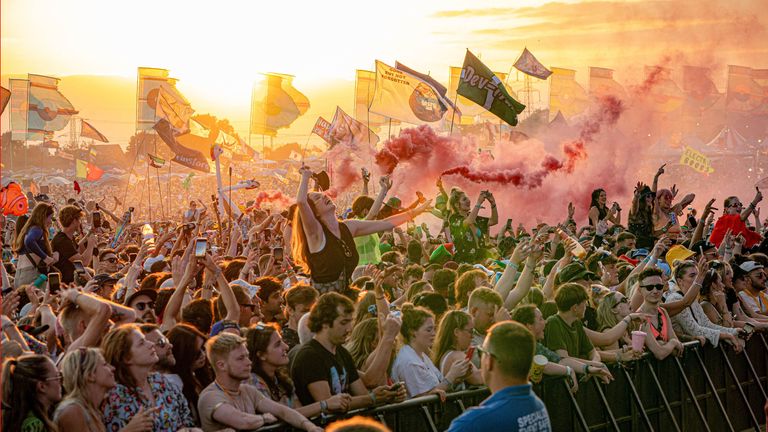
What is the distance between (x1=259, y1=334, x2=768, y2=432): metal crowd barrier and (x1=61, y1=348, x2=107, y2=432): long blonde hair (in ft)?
3.72

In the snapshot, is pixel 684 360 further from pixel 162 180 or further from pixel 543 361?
pixel 162 180

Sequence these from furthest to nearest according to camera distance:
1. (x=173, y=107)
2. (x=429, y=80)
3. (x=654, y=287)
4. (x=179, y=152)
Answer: (x=173, y=107)
(x=179, y=152)
(x=429, y=80)
(x=654, y=287)

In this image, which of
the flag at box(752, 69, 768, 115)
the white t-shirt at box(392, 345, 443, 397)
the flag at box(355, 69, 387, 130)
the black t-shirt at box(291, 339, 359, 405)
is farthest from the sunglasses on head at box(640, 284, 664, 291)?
the flag at box(752, 69, 768, 115)

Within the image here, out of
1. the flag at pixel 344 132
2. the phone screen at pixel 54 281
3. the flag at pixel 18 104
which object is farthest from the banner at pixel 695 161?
the flag at pixel 18 104

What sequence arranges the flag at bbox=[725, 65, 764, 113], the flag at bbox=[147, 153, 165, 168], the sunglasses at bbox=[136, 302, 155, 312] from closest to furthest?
the sunglasses at bbox=[136, 302, 155, 312] → the flag at bbox=[147, 153, 165, 168] → the flag at bbox=[725, 65, 764, 113]

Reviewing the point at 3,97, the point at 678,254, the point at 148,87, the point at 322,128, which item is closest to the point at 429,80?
the point at 322,128

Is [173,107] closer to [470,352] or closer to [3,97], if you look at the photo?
[3,97]

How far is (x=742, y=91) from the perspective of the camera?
54406 millimetres

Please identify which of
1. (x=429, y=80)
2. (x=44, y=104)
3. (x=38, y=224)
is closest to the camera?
(x=38, y=224)

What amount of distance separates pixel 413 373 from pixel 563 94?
56.7 meters

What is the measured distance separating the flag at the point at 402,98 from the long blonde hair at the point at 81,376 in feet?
110

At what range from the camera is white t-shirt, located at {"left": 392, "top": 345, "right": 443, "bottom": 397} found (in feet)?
25.0

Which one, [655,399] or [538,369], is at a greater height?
[538,369]

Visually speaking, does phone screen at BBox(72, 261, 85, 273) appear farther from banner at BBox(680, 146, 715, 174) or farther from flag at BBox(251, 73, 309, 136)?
flag at BBox(251, 73, 309, 136)
